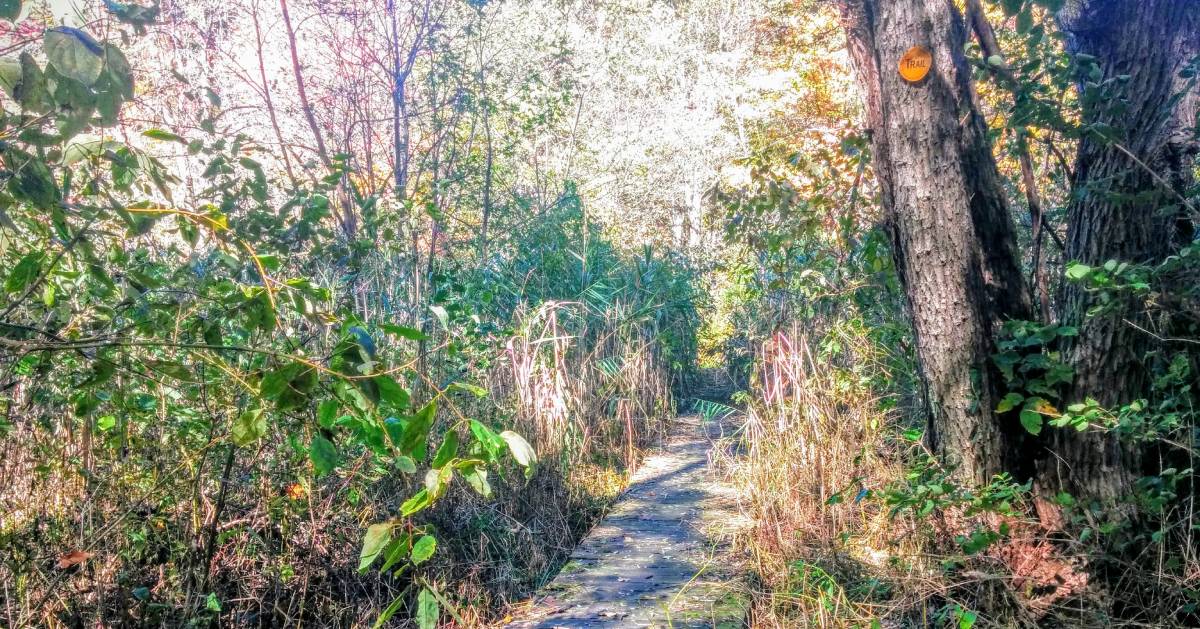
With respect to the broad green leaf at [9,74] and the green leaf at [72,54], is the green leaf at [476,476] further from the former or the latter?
the broad green leaf at [9,74]

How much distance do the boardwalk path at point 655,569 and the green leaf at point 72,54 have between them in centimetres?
273

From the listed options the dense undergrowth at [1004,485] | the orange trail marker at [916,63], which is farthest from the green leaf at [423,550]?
the orange trail marker at [916,63]

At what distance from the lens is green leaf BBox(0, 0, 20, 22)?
125cm

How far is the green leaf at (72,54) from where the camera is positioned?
1.26m

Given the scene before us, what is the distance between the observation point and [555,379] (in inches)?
233

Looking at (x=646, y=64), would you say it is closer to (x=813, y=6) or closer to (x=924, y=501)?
(x=813, y=6)

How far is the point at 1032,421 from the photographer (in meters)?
3.01

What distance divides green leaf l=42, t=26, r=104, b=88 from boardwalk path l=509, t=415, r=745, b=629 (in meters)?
2.73

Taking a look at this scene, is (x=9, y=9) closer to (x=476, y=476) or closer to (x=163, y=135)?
(x=163, y=135)

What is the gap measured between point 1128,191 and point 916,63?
3.05 ft

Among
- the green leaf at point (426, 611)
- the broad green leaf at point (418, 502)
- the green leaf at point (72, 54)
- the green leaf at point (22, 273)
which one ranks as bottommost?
the green leaf at point (426, 611)

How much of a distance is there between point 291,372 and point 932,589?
270 centimetres

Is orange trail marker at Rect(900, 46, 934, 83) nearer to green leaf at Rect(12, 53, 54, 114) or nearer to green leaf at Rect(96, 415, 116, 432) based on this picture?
green leaf at Rect(12, 53, 54, 114)

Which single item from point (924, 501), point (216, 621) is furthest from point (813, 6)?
point (216, 621)
